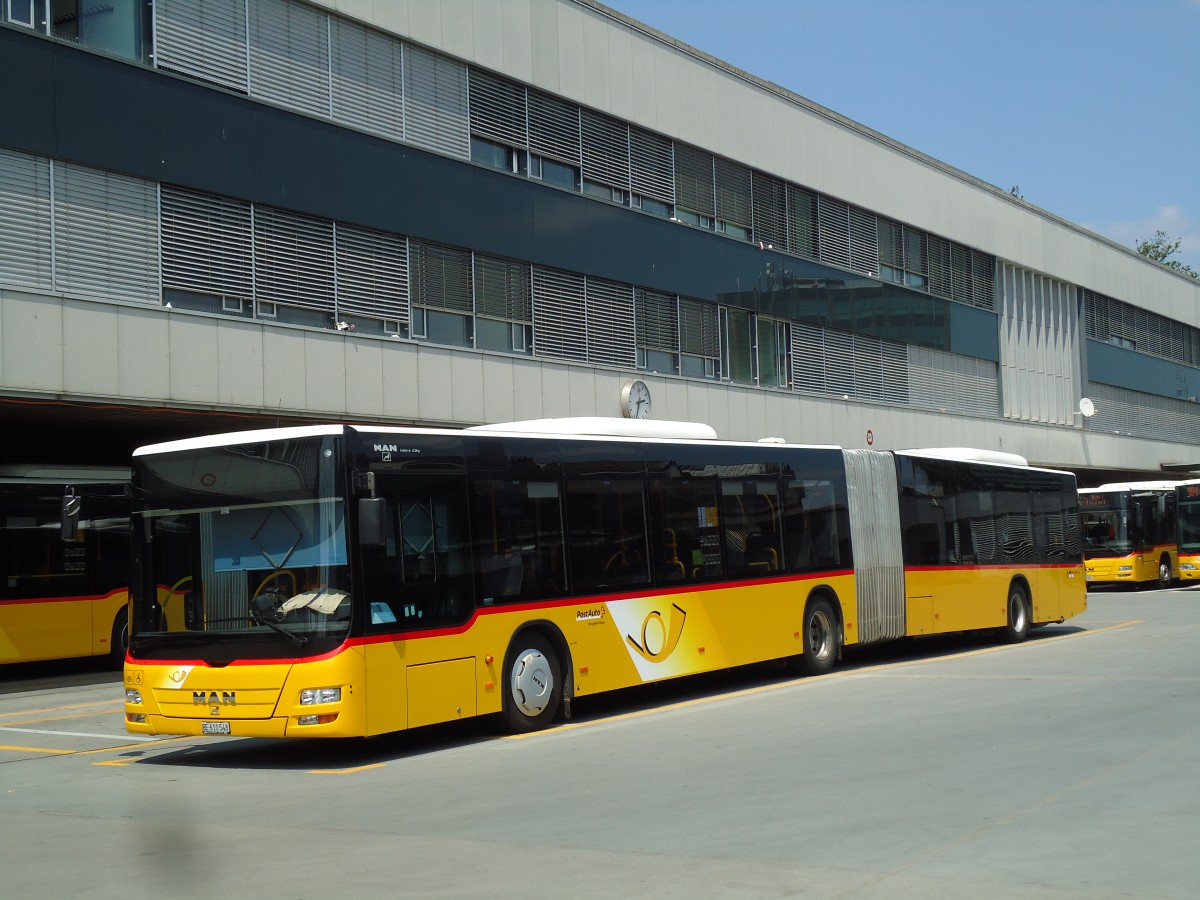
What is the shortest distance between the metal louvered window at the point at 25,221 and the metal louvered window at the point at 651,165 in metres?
13.8

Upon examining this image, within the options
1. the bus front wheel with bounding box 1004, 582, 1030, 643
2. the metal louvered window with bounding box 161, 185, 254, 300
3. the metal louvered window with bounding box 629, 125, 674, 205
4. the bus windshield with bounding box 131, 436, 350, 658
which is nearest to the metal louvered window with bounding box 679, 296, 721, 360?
the metal louvered window with bounding box 629, 125, 674, 205

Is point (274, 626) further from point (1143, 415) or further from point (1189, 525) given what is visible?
Answer: point (1143, 415)

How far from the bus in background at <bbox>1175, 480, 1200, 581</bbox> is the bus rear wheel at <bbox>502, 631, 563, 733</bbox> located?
3194cm

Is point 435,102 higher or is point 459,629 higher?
point 435,102

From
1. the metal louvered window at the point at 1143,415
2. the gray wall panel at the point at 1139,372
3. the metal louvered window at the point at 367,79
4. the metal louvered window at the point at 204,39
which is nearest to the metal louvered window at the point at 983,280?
the gray wall panel at the point at 1139,372

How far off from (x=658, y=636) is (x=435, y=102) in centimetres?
1316

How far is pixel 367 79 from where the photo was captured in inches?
909

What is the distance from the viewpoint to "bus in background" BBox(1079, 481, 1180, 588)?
128 ft

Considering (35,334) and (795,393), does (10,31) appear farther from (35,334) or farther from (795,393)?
(795,393)

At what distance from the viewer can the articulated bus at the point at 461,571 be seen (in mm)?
11141

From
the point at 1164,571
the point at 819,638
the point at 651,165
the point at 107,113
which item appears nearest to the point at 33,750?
the point at 107,113

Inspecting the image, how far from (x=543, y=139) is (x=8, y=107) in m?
11.3

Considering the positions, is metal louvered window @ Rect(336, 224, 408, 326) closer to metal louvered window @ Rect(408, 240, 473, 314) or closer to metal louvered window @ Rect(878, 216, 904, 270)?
metal louvered window @ Rect(408, 240, 473, 314)

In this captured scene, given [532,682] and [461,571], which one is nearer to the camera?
[461,571]
